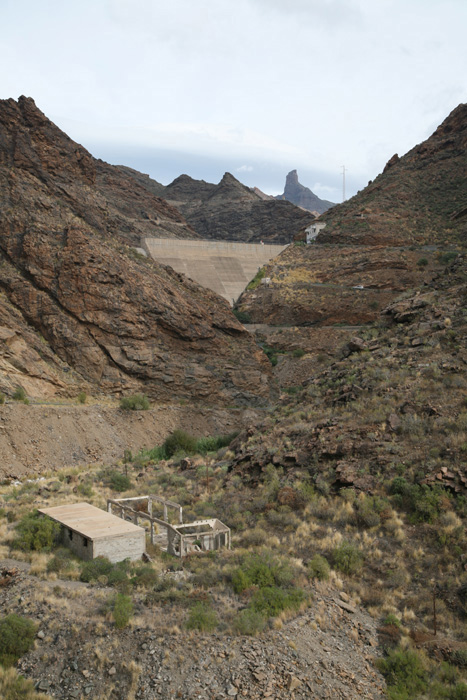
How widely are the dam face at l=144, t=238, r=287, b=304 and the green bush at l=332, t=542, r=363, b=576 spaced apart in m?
52.0

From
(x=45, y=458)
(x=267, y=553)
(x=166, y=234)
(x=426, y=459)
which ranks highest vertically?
(x=166, y=234)

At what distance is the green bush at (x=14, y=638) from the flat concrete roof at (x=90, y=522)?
381cm

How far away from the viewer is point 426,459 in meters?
16.6

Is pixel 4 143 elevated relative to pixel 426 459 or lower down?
elevated

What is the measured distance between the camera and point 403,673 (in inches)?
404

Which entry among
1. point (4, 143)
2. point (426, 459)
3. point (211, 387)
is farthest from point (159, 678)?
point (4, 143)

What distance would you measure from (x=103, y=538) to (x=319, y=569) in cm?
505

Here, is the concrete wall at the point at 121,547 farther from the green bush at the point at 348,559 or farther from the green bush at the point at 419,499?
the green bush at the point at 419,499

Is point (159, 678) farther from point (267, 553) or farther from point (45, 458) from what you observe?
point (45, 458)

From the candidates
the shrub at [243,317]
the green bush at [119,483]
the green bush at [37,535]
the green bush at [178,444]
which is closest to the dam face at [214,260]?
the shrub at [243,317]

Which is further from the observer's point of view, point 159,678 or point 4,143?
point 4,143

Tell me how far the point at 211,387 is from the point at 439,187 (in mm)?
39217

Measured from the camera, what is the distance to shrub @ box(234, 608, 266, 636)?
10.7m

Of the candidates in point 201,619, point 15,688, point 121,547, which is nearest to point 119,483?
point 121,547
